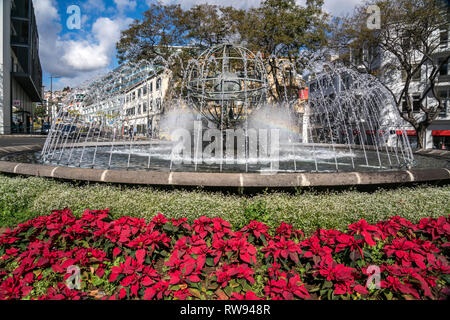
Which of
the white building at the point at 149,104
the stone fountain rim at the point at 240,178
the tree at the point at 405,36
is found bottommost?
the stone fountain rim at the point at 240,178

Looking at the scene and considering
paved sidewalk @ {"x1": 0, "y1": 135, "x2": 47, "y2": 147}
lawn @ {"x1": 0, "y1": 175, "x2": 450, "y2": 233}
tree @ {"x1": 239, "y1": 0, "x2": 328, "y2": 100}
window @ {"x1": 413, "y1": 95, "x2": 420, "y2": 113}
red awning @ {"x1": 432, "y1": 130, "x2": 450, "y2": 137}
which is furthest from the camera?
window @ {"x1": 413, "y1": 95, "x2": 420, "y2": 113}

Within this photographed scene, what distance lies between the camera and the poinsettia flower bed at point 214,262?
2428 mm

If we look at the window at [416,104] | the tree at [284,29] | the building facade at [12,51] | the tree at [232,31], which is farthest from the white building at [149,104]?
the window at [416,104]

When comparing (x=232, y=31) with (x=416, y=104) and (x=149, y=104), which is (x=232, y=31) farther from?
(x=416, y=104)

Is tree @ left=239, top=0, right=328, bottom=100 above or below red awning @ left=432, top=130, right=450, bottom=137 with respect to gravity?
above

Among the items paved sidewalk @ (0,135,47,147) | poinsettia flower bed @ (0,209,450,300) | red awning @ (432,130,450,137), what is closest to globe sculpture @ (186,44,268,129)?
poinsettia flower bed @ (0,209,450,300)

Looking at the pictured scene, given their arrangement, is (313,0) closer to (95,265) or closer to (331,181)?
(331,181)

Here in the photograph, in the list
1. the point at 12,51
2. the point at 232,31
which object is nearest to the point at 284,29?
the point at 232,31

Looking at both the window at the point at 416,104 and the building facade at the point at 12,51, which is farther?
the window at the point at 416,104

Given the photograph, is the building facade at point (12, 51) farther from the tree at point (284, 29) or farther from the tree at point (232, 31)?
the tree at point (284, 29)

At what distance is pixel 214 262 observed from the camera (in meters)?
2.83

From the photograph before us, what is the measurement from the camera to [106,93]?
34.1ft

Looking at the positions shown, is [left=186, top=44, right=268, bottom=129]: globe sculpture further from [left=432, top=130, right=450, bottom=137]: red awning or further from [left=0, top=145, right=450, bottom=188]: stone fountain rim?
[left=432, top=130, right=450, bottom=137]: red awning

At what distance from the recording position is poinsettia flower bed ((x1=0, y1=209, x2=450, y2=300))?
2428 millimetres
